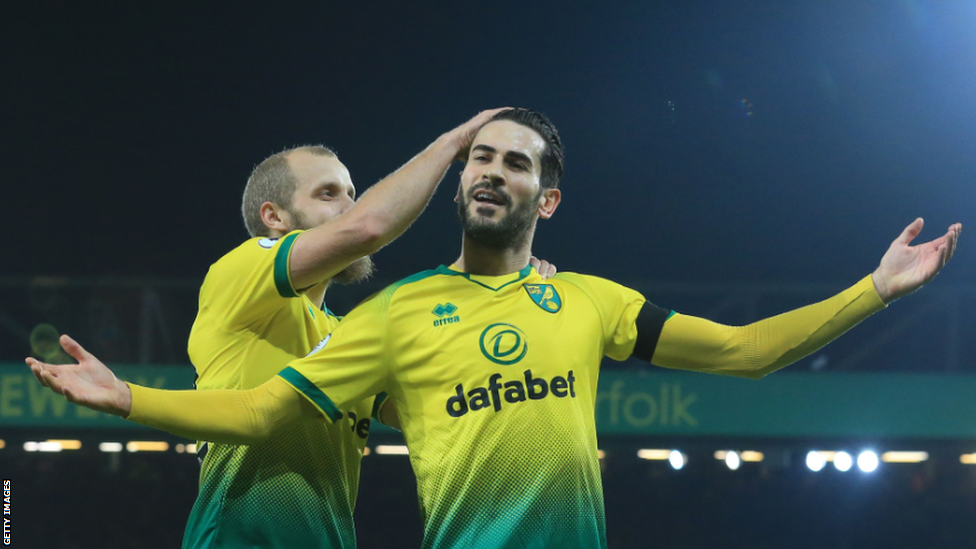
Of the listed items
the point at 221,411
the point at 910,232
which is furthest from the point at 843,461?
the point at 221,411

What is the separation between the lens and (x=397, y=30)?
17219 millimetres

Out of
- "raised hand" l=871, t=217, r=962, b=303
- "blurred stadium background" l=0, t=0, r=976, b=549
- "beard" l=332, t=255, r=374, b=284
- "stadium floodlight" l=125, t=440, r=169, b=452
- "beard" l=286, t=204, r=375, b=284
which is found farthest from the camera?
"stadium floodlight" l=125, t=440, r=169, b=452

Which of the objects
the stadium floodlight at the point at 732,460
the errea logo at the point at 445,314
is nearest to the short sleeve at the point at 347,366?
the errea logo at the point at 445,314

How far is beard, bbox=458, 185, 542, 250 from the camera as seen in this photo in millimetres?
2416

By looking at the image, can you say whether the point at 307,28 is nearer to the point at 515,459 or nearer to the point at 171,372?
the point at 171,372

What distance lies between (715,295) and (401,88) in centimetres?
938

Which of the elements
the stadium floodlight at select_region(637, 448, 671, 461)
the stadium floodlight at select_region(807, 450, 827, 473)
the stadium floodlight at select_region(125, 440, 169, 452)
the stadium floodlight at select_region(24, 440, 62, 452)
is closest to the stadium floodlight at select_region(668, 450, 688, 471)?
the stadium floodlight at select_region(637, 448, 671, 461)

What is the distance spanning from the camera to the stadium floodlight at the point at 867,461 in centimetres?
1086

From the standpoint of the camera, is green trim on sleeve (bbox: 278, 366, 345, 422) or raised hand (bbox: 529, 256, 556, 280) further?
raised hand (bbox: 529, 256, 556, 280)

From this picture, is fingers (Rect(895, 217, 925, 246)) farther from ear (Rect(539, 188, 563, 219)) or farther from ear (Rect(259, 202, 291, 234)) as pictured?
ear (Rect(259, 202, 291, 234))

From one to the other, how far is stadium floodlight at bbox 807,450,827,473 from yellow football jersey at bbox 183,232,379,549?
9639 mm

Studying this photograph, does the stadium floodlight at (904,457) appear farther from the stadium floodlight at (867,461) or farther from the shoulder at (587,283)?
the shoulder at (587,283)

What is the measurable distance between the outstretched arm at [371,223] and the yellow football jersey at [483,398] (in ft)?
0.57

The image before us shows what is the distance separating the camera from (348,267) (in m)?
3.01
